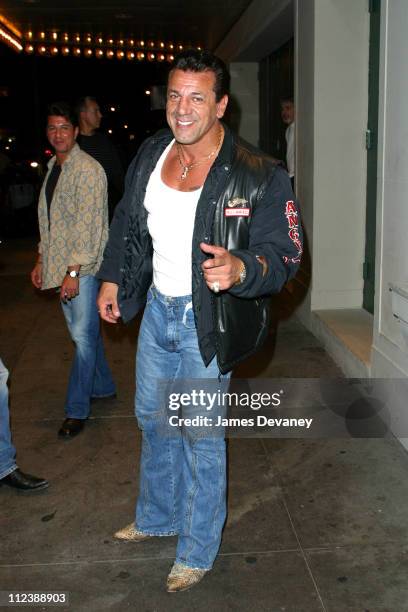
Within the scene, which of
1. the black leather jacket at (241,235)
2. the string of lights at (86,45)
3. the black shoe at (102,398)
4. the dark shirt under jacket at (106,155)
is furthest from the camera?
the string of lights at (86,45)

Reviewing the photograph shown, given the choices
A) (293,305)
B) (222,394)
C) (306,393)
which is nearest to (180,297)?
(222,394)

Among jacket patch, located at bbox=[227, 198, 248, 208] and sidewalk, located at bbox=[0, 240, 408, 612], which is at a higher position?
jacket patch, located at bbox=[227, 198, 248, 208]

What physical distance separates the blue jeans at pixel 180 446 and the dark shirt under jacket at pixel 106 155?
9.54 ft

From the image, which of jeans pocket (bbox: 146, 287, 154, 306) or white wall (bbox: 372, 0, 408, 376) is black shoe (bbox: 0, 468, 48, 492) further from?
white wall (bbox: 372, 0, 408, 376)

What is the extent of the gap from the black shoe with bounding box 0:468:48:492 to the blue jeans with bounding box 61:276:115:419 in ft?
2.74

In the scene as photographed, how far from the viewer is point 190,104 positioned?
112 inches

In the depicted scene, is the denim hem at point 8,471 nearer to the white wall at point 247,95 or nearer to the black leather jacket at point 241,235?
the black leather jacket at point 241,235

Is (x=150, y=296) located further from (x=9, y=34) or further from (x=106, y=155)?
(x=9, y=34)

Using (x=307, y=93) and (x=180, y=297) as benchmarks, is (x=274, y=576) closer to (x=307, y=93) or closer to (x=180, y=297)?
(x=180, y=297)

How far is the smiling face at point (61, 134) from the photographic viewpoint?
450 cm

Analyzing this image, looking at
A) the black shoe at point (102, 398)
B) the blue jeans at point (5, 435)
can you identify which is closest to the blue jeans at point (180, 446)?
the blue jeans at point (5, 435)

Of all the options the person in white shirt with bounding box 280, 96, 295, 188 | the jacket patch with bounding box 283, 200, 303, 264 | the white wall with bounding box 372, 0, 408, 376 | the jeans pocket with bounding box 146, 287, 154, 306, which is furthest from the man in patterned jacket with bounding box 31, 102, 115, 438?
the person in white shirt with bounding box 280, 96, 295, 188

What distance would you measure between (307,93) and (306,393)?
303 centimetres

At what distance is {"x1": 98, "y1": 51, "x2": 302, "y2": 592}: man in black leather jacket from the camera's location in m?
2.83
